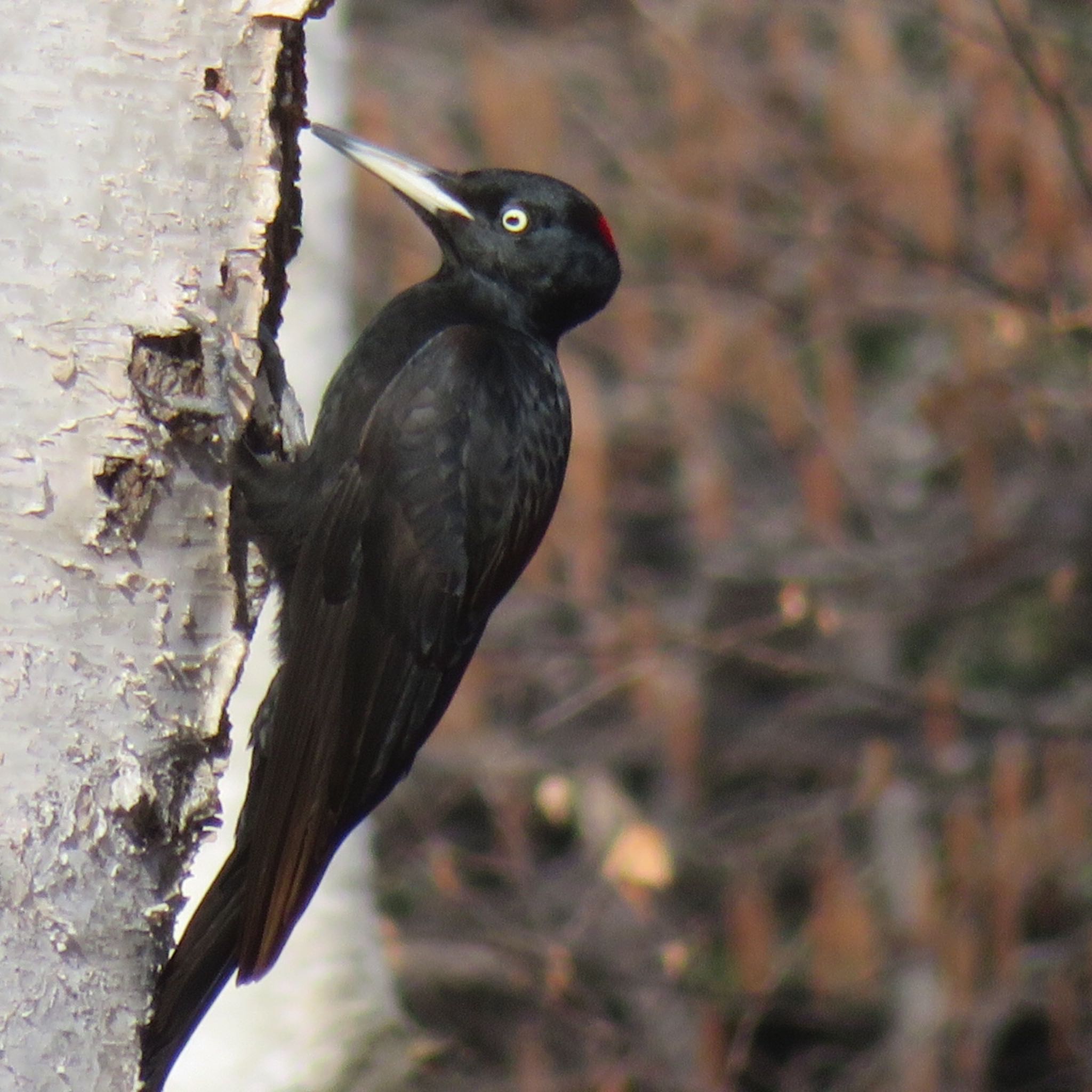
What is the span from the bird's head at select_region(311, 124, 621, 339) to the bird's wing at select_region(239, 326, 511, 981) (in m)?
0.42

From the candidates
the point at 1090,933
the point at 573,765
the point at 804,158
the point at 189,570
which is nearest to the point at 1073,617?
the point at 1090,933

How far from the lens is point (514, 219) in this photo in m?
3.31

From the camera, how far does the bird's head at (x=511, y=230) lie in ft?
10.8

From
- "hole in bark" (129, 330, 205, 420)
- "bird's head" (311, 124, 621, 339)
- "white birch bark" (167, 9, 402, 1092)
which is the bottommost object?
"white birch bark" (167, 9, 402, 1092)

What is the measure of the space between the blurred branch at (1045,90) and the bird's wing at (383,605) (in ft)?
4.81

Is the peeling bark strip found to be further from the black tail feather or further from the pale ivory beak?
the pale ivory beak

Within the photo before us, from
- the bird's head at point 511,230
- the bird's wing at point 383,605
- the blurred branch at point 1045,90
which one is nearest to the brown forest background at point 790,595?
the blurred branch at point 1045,90

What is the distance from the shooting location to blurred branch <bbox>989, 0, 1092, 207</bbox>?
3.68 meters

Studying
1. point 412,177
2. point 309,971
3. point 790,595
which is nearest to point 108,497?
point 412,177

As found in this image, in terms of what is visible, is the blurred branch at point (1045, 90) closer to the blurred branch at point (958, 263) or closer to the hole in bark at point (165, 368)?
the blurred branch at point (958, 263)

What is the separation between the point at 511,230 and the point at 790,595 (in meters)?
1.98

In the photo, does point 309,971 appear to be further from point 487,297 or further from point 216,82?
point 216,82

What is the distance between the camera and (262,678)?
15.6ft

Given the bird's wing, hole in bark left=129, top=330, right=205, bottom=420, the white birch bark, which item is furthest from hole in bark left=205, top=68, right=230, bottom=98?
the white birch bark
